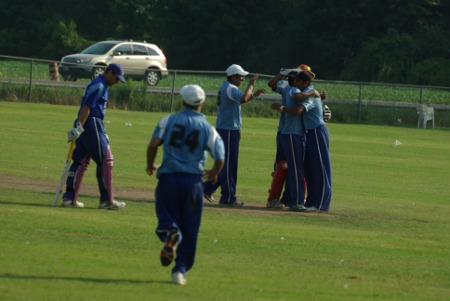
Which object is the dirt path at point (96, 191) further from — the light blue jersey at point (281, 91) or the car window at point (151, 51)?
the car window at point (151, 51)

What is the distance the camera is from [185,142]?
34.9ft

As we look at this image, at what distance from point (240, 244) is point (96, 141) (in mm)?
2892

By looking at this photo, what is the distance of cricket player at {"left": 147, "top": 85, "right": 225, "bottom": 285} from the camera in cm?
1059

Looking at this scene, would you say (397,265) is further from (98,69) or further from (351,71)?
(351,71)

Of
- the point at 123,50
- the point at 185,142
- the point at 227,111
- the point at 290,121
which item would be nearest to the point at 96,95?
the point at 227,111

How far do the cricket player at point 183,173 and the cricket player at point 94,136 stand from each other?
4500mm

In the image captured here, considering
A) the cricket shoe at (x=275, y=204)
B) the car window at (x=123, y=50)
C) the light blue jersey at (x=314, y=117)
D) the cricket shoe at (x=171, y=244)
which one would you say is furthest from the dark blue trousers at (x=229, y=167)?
the car window at (x=123, y=50)

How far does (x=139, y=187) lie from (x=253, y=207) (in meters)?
2.52

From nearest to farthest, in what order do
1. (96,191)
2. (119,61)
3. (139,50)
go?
(96,191) < (119,61) < (139,50)

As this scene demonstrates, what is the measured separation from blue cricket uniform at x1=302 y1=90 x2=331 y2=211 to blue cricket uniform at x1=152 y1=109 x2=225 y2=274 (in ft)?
21.9

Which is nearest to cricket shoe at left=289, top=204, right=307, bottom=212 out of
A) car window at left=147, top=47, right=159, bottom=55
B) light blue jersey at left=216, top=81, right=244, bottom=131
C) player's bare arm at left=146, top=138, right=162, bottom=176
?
light blue jersey at left=216, top=81, right=244, bottom=131

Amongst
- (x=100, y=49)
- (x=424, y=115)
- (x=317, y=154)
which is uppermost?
(x=100, y=49)

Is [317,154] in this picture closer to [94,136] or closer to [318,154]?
[318,154]

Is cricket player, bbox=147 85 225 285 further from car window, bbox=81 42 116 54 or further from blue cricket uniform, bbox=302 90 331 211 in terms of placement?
car window, bbox=81 42 116 54
